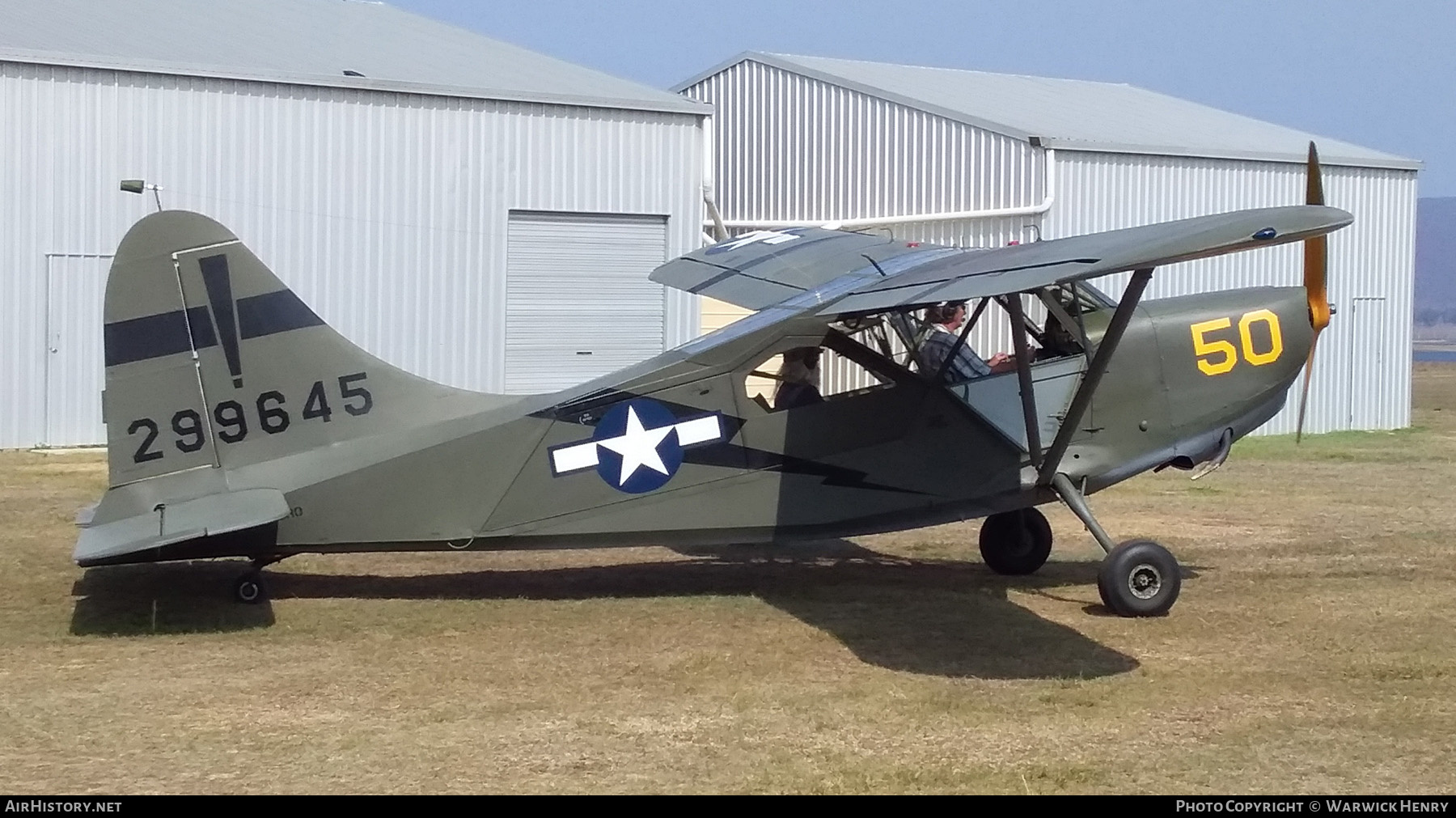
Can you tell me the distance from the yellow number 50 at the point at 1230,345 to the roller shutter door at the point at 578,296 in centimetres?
1181

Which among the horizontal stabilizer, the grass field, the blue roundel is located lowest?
the grass field

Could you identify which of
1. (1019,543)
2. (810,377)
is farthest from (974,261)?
(1019,543)

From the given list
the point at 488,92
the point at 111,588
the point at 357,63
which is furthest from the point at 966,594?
the point at 357,63

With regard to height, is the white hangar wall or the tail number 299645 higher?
the white hangar wall

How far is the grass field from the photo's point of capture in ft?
18.8

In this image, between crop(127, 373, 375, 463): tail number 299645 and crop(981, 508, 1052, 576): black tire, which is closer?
crop(127, 373, 375, 463): tail number 299645

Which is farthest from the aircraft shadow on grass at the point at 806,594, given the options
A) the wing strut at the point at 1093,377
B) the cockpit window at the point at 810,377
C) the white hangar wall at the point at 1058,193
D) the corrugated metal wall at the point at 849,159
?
the corrugated metal wall at the point at 849,159

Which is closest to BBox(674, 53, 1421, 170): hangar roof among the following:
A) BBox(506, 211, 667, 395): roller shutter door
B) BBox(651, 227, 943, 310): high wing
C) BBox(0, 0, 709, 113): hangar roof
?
BBox(0, 0, 709, 113): hangar roof

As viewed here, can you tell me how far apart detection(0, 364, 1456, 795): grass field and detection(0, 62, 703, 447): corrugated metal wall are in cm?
730

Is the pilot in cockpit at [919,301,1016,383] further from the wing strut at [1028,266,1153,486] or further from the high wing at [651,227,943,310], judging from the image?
the wing strut at [1028,266,1153,486]

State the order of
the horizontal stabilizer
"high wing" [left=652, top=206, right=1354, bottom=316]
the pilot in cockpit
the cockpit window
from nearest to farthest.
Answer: "high wing" [left=652, top=206, right=1354, bottom=316]
the horizontal stabilizer
the cockpit window
the pilot in cockpit

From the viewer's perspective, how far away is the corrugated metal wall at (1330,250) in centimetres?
2069

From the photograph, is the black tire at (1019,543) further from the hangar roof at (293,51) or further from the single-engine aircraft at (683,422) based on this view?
the hangar roof at (293,51)
